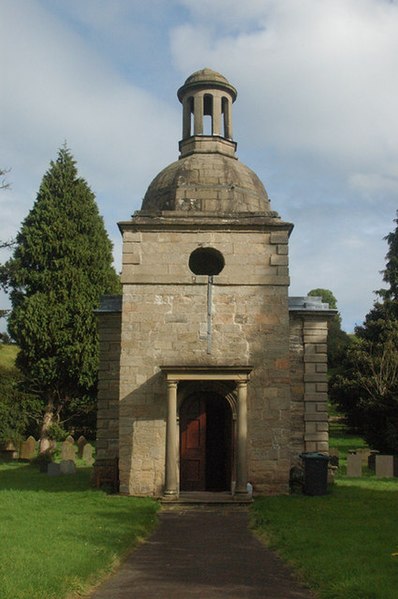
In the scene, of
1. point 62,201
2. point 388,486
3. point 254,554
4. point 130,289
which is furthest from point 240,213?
point 62,201

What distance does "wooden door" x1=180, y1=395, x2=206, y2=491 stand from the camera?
50.8 ft

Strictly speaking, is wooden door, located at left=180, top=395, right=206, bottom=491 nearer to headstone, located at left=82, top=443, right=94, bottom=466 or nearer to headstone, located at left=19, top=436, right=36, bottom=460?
headstone, located at left=82, top=443, right=94, bottom=466

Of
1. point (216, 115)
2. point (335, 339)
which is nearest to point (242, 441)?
point (216, 115)

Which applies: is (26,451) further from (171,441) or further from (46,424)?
(171,441)

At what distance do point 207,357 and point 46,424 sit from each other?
597 inches

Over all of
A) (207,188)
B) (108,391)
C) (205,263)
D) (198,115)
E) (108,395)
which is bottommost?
(108,395)

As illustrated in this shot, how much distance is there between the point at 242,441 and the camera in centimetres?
1448

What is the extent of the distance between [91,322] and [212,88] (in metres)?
13.7

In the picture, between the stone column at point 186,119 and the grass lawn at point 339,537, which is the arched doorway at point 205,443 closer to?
the grass lawn at point 339,537

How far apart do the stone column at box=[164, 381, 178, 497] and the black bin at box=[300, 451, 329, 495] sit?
9.94 feet

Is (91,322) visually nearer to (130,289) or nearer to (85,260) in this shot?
(85,260)

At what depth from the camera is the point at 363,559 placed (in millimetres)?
7805

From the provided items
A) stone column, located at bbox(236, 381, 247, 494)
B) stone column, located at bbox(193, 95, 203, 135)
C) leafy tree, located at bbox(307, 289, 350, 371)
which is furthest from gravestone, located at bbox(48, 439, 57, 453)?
stone column, located at bbox(193, 95, 203, 135)

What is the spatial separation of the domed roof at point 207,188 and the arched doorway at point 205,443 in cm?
480
